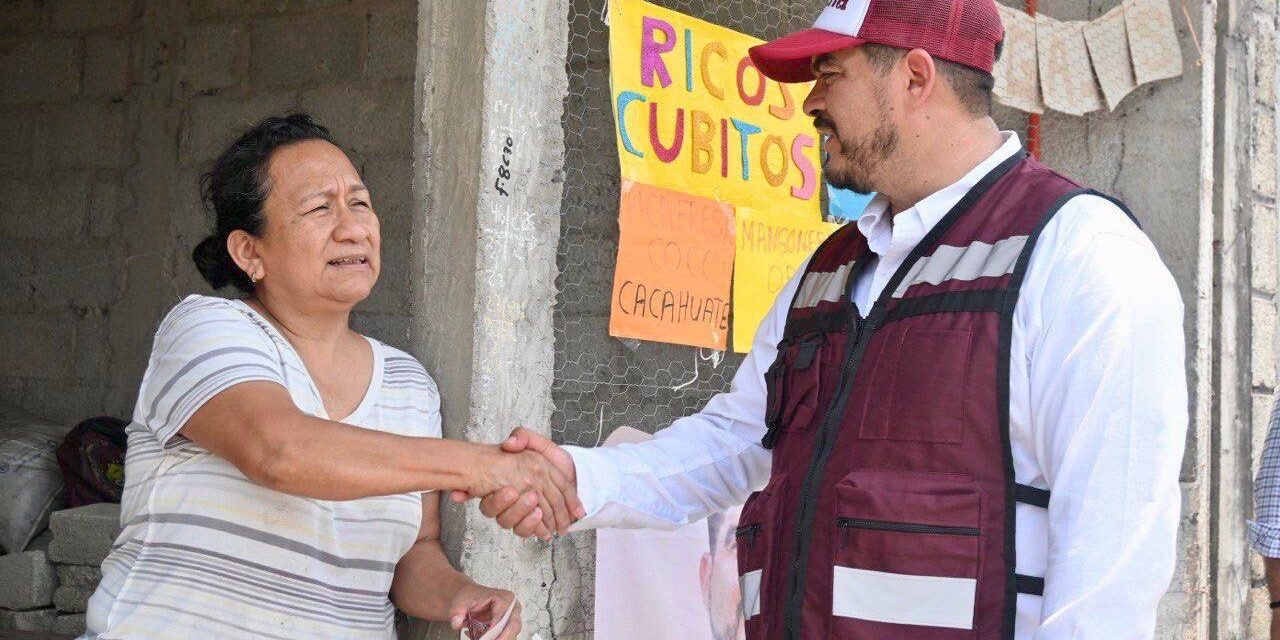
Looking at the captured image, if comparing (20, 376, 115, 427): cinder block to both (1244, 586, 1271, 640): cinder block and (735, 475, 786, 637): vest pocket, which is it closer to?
(735, 475, 786, 637): vest pocket

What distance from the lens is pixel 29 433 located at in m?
4.91

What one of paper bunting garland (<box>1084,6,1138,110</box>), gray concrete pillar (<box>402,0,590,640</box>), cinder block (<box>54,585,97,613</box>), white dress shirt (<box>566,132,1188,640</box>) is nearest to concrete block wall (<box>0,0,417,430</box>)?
cinder block (<box>54,585,97,613</box>)

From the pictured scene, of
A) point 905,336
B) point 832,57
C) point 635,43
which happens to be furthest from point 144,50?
point 905,336

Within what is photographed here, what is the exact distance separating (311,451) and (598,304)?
1541mm

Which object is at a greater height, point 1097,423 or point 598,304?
point 598,304

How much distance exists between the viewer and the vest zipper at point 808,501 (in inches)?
77.2

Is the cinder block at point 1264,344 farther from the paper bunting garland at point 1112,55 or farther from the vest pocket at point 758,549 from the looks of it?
the vest pocket at point 758,549

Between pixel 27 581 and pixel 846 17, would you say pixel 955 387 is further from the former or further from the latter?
pixel 27 581

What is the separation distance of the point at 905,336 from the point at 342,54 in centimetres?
313

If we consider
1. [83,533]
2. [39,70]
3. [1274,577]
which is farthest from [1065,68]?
[39,70]

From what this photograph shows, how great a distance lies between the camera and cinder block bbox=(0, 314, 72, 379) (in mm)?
5309

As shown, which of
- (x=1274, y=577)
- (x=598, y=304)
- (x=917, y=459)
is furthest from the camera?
(x=598, y=304)

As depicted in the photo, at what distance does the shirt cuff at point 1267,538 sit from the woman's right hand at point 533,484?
5.47 feet

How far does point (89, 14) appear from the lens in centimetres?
535
